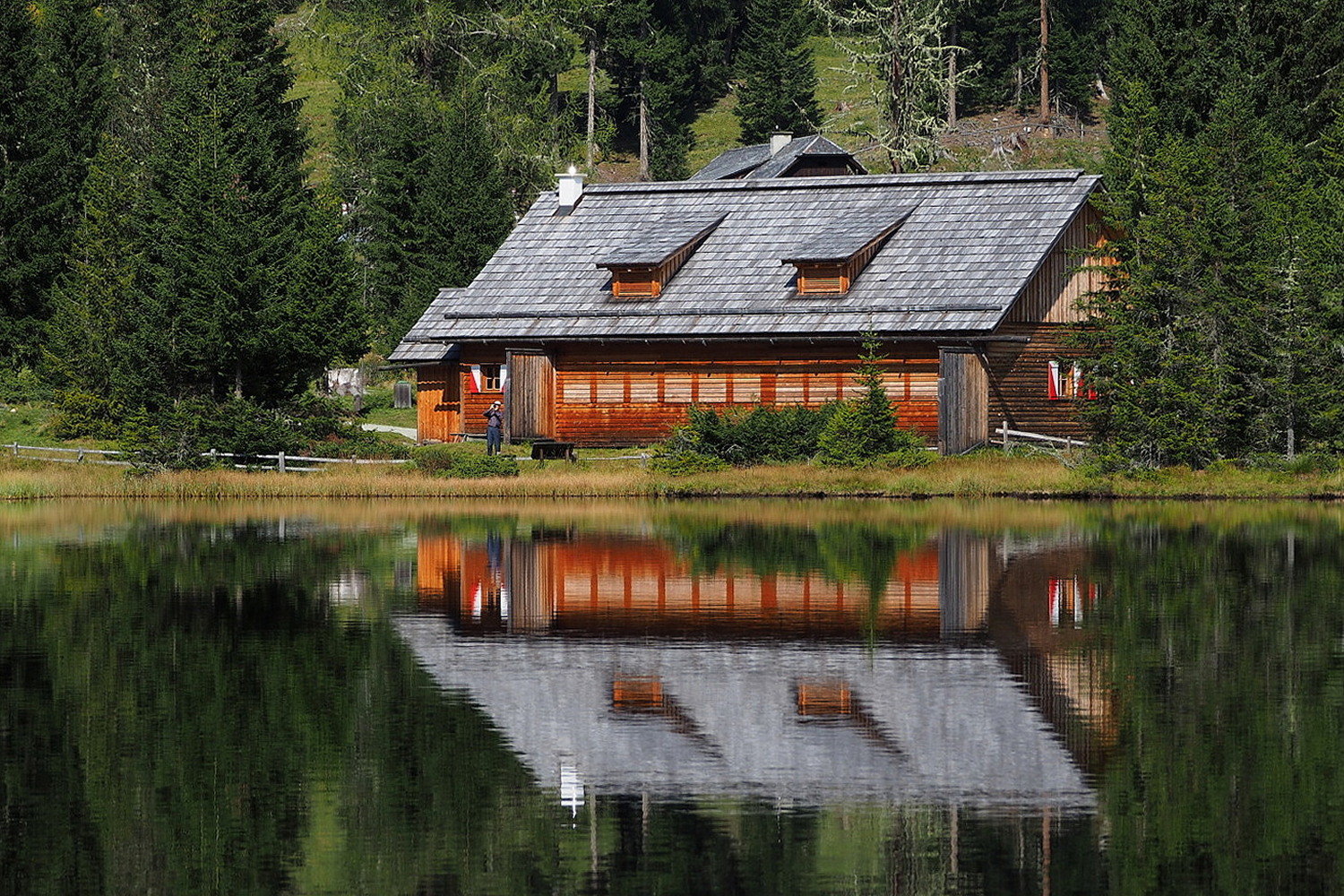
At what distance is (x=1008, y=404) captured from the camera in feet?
180

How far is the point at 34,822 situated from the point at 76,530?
26.7 metres

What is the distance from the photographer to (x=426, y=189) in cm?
7512

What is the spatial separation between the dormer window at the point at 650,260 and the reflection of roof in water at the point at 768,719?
113ft

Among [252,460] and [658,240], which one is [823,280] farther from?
[252,460]

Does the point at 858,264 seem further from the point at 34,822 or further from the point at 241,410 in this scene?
the point at 34,822

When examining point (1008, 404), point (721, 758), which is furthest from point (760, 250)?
point (721, 758)

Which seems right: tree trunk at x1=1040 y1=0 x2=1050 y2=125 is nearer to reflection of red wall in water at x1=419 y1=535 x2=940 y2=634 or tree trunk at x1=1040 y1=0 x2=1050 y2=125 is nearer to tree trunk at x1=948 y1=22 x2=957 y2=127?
tree trunk at x1=948 y1=22 x2=957 y2=127

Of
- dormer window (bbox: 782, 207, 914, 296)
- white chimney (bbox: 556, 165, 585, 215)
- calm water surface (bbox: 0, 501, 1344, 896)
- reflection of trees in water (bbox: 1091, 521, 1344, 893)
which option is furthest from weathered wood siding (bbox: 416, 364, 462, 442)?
reflection of trees in water (bbox: 1091, 521, 1344, 893)

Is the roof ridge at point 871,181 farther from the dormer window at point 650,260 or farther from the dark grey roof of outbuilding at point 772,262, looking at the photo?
the dormer window at point 650,260

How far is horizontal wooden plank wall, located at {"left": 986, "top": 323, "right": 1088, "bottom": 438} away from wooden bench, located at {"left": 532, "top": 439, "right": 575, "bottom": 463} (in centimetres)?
1091

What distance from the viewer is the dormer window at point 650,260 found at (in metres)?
57.9

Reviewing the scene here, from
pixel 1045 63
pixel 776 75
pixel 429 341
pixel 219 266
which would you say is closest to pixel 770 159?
pixel 776 75

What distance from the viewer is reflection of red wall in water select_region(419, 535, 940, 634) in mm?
25453

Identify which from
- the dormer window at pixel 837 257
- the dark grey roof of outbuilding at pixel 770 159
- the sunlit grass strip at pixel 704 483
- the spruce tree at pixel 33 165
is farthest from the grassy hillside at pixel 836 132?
the sunlit grass strip at pixel 704 483
